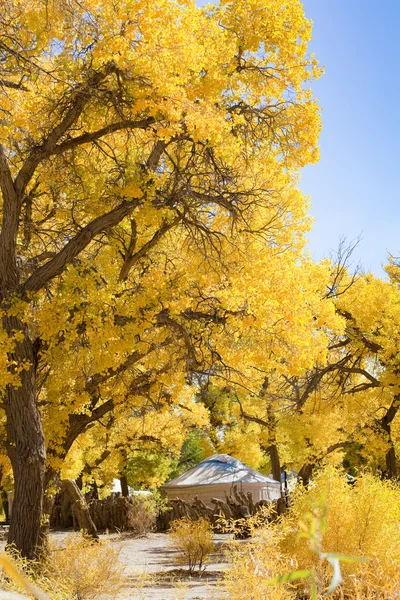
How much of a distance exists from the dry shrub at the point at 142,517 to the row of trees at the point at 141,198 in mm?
12866

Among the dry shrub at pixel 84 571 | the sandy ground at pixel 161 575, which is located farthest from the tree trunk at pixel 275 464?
the dry shrub at pixel 84 571

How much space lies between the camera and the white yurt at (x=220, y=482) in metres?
25.5

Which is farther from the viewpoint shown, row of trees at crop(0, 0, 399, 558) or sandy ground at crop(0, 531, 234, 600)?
sandy ground at crop(0, 531, 234, 600)

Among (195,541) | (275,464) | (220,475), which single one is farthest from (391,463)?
(275,464)

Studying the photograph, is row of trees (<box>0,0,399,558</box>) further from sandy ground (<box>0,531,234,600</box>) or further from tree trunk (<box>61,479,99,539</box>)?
tree trunk (<box>61,479,99,539</box>)

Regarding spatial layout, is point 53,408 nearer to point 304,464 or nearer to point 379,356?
point 379,356

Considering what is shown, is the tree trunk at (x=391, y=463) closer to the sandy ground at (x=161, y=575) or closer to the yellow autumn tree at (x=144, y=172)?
the sandy ground at (x=161, y=575)

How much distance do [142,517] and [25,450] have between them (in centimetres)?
1660

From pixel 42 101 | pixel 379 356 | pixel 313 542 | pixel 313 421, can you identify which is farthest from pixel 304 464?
pixel 313 542

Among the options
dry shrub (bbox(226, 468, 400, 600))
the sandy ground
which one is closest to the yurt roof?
the sandy ground

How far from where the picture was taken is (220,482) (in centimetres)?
2530

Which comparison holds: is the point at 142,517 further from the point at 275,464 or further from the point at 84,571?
the point at 84,571

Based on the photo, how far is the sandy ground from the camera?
7816 millimetres

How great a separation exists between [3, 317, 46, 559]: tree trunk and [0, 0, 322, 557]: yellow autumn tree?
2cm
